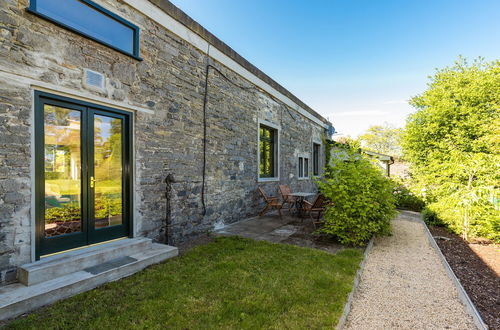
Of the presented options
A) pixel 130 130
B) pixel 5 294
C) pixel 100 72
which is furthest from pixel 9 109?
pixel 5 294

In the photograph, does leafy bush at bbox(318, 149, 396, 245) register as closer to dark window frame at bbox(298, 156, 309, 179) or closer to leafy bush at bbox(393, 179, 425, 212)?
dark window frame at bbox(298, 156, 309, 179)

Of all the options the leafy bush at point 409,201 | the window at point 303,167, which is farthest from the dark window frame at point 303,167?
the leafy bush at point 409,201

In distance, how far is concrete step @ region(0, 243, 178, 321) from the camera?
214 centimetres

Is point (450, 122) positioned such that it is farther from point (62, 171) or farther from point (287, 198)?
point (62, 171)

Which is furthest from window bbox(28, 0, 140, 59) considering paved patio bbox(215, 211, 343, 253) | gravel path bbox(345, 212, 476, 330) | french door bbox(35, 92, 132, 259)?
gravel path bbox(345, 212, 476, 330)

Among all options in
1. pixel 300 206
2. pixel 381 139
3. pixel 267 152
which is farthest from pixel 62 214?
pixel 381 139

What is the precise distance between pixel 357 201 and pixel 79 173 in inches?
175

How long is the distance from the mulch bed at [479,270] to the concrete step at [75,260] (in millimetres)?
4300

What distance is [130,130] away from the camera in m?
3.77

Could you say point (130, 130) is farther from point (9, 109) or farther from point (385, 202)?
point (385, 202)

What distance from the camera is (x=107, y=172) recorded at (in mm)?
3531

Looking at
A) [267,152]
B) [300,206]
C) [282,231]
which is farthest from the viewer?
[267,152]

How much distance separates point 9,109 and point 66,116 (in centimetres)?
58

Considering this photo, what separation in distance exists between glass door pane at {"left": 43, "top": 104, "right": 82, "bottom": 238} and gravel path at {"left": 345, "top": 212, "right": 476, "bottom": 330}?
343cm
